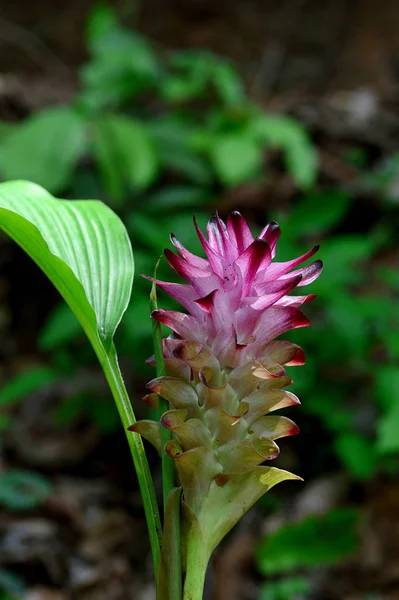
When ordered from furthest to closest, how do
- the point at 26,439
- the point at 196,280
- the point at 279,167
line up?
the point at 279,167 < the point at 26,439 < the point at 196,280

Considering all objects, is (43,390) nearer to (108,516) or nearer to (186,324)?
(108,516)

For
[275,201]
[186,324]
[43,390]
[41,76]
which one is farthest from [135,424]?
[41,76]

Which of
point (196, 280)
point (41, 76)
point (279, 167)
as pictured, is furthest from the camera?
point (41, 76)

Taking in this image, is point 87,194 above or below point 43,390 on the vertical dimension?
above

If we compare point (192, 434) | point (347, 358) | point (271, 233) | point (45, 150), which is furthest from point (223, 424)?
point (45, 150)

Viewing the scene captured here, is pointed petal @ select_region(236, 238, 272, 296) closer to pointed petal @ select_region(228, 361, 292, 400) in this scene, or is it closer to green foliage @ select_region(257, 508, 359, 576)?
pointed petal @ select_region(228, 361, 292, 400)
